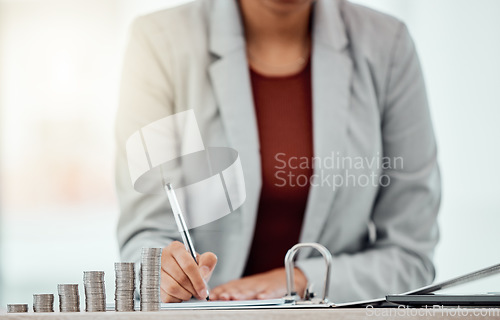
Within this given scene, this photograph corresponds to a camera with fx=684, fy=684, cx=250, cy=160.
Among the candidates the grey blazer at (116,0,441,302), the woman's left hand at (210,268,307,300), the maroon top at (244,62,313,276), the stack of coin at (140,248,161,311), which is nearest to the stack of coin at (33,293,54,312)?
the stack of coin at (140,248,161,311)

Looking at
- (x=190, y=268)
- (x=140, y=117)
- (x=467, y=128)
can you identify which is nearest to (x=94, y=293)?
(x=190, y=268)

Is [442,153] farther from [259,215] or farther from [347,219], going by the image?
[259,215]

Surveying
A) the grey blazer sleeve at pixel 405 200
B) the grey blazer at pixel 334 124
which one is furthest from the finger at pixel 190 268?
the grey blazer sleeve at pixel 405 200

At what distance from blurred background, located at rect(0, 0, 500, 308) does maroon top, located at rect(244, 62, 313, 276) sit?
32.5 inches

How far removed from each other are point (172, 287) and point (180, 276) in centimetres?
2

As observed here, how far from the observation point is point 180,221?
90 centimetres

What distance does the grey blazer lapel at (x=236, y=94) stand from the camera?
143 cm

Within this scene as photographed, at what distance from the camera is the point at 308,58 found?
5.24ft

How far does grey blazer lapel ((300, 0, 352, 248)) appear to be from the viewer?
4.85 feet

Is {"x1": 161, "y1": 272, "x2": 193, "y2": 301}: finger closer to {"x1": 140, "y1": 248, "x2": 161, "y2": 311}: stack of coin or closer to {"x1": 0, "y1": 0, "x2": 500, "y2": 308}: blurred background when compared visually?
{"x1": 140, "y1": 248, "x2": 161, "y2": 311}: stack of coin

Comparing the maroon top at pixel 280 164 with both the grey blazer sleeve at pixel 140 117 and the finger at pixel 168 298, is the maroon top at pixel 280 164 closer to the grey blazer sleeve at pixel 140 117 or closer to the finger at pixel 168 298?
the grey blazer sleeve at pixel 140 117

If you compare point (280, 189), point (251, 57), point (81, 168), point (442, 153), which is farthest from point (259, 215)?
point (81, 168)

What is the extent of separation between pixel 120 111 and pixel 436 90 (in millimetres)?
1125

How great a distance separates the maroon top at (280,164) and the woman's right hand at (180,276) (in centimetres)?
59
